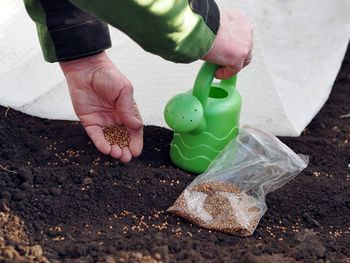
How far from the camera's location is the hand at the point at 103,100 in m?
1.76

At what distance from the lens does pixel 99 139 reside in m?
1.78

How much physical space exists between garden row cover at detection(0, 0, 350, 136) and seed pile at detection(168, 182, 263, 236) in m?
0.44

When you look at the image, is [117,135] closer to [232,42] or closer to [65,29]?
[65,29]

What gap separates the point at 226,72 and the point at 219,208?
312mm

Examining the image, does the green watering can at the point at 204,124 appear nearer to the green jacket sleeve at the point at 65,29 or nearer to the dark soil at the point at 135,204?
the dark soil at the point at 135,204

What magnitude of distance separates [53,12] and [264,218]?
0.67 meters

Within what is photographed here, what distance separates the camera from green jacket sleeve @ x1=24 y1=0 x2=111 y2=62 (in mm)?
1723

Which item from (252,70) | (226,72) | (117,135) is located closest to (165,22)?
(226,72)

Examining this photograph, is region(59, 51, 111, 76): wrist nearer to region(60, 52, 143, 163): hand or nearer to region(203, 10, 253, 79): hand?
region(60, 52, 143, 163): hand

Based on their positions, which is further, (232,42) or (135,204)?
(135,204)

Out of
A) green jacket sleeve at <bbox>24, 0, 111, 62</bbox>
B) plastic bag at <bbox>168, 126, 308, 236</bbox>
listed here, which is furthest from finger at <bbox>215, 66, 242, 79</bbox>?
green jacket sleeve at <bbox>24, 0, 111, 62</bbox>

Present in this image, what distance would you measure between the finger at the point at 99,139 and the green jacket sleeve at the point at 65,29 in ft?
0.58

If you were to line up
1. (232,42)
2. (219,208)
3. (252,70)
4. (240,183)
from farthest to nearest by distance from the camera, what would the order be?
(252,70), (240,183), (219,208), (232,42)

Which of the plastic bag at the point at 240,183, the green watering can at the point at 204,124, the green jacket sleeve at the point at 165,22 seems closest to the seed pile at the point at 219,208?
the plastic bag at the point at 240,183
